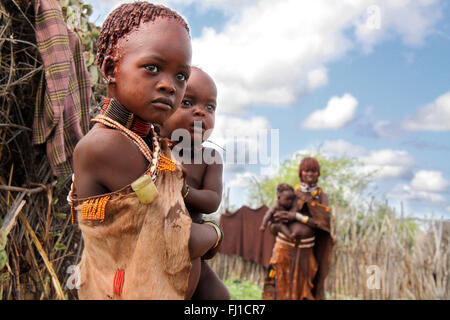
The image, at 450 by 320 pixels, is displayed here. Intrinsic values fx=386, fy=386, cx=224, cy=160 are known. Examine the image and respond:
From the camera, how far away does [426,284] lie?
6148 mm

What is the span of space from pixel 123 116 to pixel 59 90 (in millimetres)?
1415

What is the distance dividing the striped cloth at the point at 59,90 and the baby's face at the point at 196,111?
1196 millimetres

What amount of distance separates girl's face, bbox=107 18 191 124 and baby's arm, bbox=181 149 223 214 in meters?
0.28

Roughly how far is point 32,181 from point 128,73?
1.96 m

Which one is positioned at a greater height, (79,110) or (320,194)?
(79,110)

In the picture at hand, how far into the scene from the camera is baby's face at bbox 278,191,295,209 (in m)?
5.14

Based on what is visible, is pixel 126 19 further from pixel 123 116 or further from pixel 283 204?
pixel 283 204

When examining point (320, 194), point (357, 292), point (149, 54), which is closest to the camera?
point (149, 54)

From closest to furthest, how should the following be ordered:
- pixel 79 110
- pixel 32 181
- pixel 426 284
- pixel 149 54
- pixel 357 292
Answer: pixel 149 54 < pixel 79 110 < pixel 32 181 < pixel 426 284 < pixel 357 292

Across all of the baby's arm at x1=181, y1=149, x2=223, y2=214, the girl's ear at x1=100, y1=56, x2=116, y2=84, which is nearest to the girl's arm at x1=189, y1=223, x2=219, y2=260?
the baby's arm at x1=181, y1=149, x2=223, y2=214

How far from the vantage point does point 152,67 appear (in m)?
1.03

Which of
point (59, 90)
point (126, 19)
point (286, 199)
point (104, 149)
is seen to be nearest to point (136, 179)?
point (104, 149)
